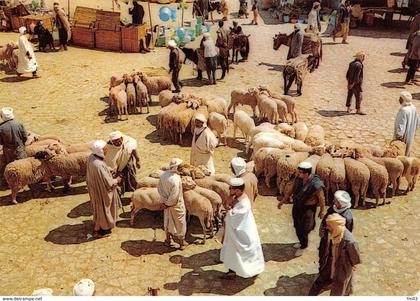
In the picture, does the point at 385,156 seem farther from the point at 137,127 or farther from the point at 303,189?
the point at 137,127

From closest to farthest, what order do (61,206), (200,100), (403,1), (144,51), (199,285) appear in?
(199,285)
(61,206)
(200,100)
(144,51)
(403,1)

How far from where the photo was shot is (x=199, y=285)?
7945 mm

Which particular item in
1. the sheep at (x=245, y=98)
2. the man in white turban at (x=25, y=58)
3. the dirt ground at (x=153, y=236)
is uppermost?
the man in white turban at (x=25, y=58)

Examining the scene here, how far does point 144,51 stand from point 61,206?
1223 cm

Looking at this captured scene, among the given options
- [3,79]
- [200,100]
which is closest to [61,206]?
[200,100]

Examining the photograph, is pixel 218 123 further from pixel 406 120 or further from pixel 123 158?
pixel 406 120

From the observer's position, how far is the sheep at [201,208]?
892 centimetres

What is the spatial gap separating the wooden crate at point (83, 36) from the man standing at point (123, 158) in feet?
42.5

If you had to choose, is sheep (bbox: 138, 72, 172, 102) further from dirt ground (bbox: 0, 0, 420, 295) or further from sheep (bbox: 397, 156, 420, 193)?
sheep (bbox: 397, 156, 420, 193)

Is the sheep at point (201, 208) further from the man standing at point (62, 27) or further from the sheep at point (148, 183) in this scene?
the man standing at point (62, 27)

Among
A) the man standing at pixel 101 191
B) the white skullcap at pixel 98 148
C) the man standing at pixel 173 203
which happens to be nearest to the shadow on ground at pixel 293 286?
the man standing at pixel 173 203

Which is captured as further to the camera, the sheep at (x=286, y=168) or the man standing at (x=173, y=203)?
the sheep at (x=286, y=168)

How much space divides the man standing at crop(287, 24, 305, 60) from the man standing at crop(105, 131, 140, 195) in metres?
9.88

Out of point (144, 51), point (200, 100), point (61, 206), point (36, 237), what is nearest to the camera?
point (36, 237)
